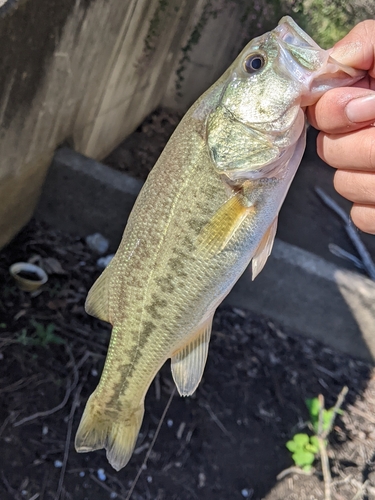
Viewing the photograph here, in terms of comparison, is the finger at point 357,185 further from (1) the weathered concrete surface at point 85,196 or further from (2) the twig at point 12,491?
(2) the twig at point 12,491

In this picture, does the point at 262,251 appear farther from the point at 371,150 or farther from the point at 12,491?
the point at 12,491

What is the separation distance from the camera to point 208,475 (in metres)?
2.87

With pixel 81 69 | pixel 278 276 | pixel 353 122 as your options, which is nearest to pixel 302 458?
pixel 278 276

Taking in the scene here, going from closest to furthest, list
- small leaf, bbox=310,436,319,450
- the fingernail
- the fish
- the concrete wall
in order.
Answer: the fingernail → the fish → the concrete wall → small leaf, bbox=310,436,319,450

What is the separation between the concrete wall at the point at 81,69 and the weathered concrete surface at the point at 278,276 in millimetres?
195

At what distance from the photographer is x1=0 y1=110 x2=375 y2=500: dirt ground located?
2.66m

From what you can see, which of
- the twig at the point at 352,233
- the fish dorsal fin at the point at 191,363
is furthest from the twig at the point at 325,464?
the twig at the point at 352,233

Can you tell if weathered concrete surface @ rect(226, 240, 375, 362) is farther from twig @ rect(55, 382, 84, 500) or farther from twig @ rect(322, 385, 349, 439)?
twig @ rect(55, 382, 84, 500)

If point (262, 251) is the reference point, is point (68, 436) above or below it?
below

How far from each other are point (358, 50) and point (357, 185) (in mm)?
492

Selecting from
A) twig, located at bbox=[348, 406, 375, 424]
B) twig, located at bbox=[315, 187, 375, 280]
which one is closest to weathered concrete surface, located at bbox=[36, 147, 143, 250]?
twig, located at bbox=[348, 406, 375, 424]

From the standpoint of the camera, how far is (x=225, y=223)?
160 centimetres

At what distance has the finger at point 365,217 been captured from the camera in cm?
180

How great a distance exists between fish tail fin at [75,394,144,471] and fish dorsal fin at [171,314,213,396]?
224 mm
